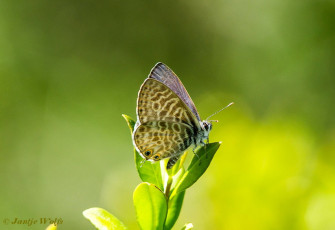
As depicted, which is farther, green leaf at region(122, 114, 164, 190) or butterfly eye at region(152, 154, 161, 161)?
butterfly eye at region(152, 154, 161, 161)

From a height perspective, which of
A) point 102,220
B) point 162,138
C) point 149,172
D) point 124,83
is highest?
point 124,83

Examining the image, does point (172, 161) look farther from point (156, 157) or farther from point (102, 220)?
point (102, 220)

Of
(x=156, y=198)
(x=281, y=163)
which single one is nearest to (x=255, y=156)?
(x=281, y=163)

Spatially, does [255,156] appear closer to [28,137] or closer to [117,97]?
[117,97]

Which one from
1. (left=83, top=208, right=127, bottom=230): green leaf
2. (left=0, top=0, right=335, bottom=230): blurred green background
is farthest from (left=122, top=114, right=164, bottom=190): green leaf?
(left=0, top=0, right=335, bottom=230): blurred green background

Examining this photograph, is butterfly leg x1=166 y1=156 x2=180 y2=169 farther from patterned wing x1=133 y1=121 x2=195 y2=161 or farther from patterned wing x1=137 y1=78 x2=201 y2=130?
patterned wing x1=137 y1=78 x2=201 y2=130

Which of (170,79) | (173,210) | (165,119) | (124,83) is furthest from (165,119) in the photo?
(124,83)
